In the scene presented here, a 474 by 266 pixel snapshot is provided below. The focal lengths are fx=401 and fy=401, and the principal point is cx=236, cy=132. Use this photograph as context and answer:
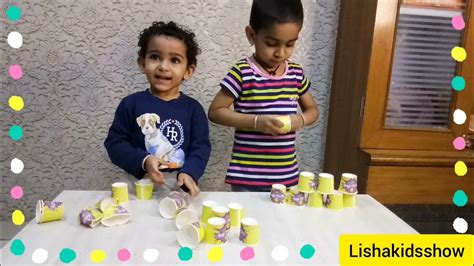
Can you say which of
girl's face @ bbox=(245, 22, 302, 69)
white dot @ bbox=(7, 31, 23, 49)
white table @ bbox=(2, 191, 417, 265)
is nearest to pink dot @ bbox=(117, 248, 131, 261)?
white table @ bbox=(2, 191, 417, 265)

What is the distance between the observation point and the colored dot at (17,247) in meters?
0.63

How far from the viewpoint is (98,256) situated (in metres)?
0.63

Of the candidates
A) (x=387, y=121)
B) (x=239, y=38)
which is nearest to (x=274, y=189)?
(x=387, y=121)

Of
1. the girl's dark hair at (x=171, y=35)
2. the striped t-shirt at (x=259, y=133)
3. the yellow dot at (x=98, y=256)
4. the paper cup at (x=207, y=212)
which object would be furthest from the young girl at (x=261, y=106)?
the yellow dot at (x=98, y=256)

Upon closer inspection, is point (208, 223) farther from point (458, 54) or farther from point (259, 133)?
point (458, 54)

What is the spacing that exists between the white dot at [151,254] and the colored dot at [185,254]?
1.5 inches

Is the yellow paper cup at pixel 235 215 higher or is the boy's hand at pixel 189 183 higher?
the boy's hand at pixel 189 183

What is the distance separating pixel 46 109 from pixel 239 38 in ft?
2.53

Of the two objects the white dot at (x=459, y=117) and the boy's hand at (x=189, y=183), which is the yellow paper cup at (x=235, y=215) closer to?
the boy's hand at (x=189, y=183)

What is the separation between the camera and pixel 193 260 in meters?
0.64

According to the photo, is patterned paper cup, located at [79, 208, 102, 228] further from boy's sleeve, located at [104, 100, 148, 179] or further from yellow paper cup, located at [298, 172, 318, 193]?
yellow paper cup, located at [298, 172, 318, 193]

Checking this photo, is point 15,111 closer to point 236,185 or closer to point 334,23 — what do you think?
point 236,185

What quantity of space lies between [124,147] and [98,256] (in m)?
0.44

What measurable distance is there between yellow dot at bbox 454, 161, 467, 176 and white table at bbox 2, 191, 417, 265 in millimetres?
513
